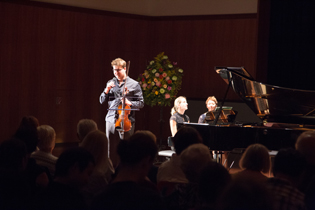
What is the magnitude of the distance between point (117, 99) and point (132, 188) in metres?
4.07

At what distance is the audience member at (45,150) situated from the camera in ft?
11.2

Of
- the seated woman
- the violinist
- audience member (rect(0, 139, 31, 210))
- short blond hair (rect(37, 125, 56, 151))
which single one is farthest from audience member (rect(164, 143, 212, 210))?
the seated woman

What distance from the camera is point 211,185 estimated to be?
2025mm

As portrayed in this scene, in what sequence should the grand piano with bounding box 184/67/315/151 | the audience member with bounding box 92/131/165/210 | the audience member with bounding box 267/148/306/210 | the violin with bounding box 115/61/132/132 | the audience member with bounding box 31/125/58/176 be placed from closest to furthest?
1. the audience member with bounding box 92/131/165/210
2. the audience member with bounding box 267/148/306/210
3. the audience member with bounding box 31/125/58/176
4. the grand piano with bounding box 184/67/315/151
5. the violin with bounding box 115/61/132/132

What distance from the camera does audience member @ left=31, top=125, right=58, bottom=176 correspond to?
3.42 meters

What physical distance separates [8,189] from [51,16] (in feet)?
21.2

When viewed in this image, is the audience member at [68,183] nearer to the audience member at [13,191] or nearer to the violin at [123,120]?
the audience member at [13,191]

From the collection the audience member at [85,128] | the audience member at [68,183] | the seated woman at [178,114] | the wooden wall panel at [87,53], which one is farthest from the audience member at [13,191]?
the wooden wall panel at [87,53]

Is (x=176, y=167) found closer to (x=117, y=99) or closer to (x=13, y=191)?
(x=13, y=191)

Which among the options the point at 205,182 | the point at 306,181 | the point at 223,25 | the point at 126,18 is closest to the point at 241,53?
the point at 223,25

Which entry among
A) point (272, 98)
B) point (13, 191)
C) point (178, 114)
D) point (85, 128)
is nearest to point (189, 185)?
point (13, 191)

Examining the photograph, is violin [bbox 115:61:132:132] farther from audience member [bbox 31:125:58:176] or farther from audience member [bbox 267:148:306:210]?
audience member [bbox 267:148:306:210]

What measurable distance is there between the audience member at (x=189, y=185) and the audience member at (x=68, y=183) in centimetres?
51

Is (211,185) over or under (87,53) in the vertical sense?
under
